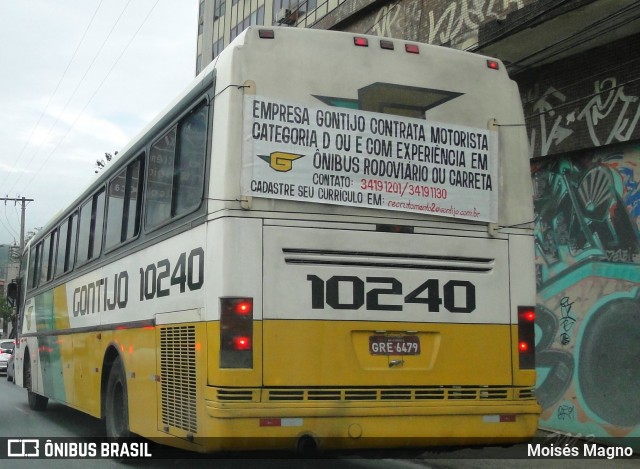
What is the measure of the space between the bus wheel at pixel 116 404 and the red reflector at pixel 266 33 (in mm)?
3799

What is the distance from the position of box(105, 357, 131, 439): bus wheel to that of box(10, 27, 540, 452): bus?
99cm

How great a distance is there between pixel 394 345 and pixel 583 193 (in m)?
5.26

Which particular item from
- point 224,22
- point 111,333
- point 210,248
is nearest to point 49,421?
point 111,333

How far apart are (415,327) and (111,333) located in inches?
152

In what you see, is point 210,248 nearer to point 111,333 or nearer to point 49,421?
point 111,333

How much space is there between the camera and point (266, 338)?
5.75 m

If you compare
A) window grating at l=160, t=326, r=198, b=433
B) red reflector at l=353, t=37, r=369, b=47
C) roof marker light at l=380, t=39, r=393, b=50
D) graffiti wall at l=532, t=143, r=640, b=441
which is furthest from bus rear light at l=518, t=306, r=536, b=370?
graffiti wall at l=532, t=143, r=640, b=441

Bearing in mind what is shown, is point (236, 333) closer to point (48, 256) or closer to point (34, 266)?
point (48, 256)

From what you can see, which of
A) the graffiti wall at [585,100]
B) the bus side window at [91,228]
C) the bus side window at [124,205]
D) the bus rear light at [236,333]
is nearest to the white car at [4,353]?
the bus side window at [91,228]

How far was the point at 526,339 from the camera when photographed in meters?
6.54

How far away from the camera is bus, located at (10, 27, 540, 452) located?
5.77m

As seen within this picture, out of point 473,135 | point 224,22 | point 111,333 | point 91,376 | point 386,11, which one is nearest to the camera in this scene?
point 473,135

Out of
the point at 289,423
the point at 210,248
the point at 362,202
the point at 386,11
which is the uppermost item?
the point at 386,11

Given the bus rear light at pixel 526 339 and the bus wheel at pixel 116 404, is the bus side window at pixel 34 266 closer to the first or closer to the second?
the bus wheel at pixel 116 404
